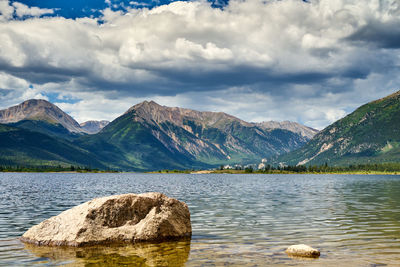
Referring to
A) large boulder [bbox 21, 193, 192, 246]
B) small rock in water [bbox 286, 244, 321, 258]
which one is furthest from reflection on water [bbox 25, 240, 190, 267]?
small rock in water [bbox 286, 244, 321, 258]

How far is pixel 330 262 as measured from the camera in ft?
76.5

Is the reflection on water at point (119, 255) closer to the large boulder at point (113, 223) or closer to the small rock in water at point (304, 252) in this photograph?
the large boulder at point (113, 223)

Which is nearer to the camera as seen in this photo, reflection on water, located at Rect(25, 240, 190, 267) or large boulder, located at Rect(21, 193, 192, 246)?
reflection on water, located at Rect(25, 240, 190, 267)

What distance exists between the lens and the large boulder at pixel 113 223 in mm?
29172

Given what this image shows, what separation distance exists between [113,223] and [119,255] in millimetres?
5441

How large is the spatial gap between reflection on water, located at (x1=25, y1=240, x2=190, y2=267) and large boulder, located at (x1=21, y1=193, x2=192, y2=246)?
1.14m

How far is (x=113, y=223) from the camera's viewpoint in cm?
3077

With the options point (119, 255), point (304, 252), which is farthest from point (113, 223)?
point (304, 252)

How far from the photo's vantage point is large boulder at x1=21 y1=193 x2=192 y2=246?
29.2m

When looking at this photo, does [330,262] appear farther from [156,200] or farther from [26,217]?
[26,217]

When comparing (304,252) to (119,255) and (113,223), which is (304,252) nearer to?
(119,255)

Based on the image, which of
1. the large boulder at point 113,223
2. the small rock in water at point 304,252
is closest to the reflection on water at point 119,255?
the large boulder at point 113,223

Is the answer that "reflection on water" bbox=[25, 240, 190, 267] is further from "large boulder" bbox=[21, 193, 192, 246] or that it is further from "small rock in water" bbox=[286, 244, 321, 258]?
"small rock in water" bbox=[286, 244, 321, 258]

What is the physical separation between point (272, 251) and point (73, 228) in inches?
619
